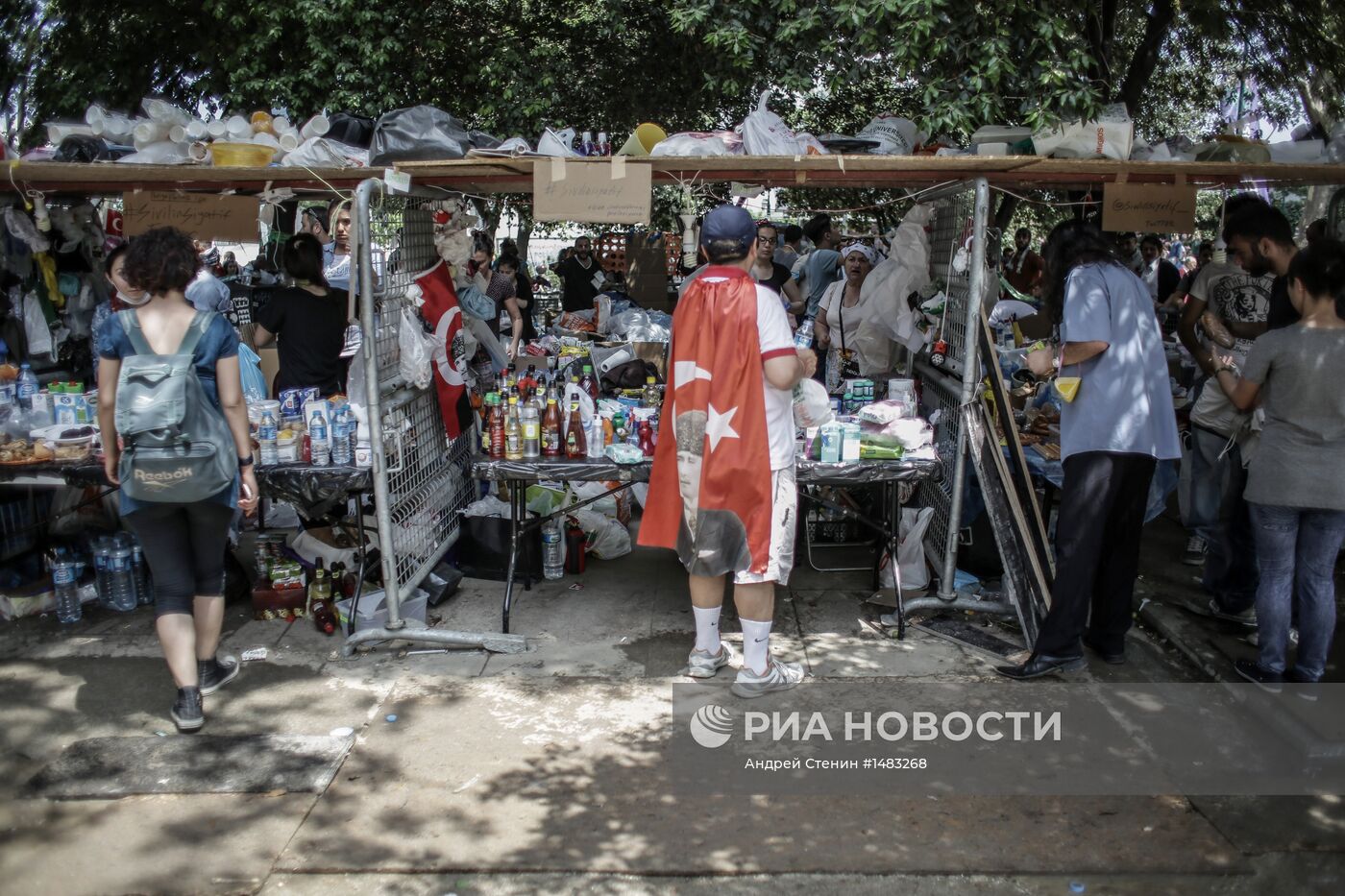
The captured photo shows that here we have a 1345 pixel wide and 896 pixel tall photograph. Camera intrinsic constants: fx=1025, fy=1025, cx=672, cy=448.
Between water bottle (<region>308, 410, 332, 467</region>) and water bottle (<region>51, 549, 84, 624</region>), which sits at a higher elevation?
water bottle (<region>308, 410, 332, 467</region>)

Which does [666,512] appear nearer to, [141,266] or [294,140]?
[141,266]

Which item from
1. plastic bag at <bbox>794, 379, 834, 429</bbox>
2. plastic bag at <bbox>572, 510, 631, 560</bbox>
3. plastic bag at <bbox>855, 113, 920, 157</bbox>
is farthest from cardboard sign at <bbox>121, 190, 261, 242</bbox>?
plastic bag at <bbox>855, 113, 920, 157</bbox>

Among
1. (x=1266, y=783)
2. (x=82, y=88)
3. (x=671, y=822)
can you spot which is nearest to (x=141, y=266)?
(x=671, y=822)

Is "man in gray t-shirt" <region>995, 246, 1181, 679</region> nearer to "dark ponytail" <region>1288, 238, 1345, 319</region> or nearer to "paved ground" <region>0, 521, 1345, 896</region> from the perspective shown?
"paved ground" <region>0, 521, 1345, 896</region>

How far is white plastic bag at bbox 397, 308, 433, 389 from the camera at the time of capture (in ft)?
16.5

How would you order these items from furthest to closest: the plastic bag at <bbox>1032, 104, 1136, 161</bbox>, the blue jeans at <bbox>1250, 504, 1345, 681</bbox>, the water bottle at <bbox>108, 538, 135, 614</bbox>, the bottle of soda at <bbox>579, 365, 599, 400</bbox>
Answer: the bottle of soda at <bbox>579, 365, 599, 400</bbox> < the water bottle at <bbox>108, 538, 135, 614</bbox> < the plastic bag at <bbox>1032, 104, 1136, 161</bbox> < the blue jeans at <bbox>1250, 504, 1345, 681</bbox>

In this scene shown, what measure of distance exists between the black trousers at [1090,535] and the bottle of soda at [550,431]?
239 centimetres

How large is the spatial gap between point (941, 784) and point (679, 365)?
188 centimetres

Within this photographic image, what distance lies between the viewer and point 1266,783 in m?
3.70

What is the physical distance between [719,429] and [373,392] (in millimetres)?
1609

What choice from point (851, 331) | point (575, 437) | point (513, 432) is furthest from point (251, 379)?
point (851, 331)

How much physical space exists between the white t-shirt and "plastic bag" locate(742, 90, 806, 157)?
98 centimetres

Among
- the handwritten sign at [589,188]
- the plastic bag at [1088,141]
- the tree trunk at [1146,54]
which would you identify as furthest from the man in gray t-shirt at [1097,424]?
the tree trunk at [1146,54]

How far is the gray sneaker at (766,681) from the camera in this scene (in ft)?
14.3
